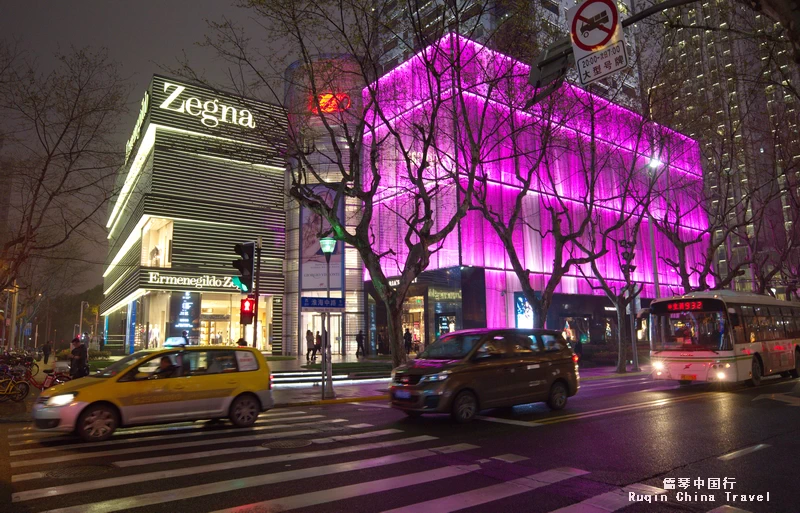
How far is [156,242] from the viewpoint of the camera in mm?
36062

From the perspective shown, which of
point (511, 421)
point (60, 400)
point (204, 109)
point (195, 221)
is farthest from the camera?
point (204, 109)

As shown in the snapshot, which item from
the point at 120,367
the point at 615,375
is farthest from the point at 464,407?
the point at 615,375

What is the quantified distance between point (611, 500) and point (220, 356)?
315 inches

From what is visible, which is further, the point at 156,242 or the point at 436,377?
the point at 156,242

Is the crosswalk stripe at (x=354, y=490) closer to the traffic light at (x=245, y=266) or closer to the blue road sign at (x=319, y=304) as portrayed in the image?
the blue road sign at (x=319, y=304)

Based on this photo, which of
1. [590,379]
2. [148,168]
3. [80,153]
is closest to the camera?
[80,153]

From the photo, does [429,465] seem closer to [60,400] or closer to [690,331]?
[60,400]

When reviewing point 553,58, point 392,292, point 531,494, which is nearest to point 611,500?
point 531,494

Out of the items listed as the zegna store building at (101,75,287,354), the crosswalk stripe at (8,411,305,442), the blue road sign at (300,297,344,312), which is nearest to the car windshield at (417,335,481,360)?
the crosswalk stripe at (8,411,305,442)

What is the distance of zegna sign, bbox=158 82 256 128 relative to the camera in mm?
33969

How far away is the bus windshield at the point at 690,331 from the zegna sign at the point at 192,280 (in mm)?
27463

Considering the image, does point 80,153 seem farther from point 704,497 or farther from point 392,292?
point 704,497

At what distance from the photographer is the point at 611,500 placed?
5270 millimetres

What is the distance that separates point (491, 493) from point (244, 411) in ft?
21.5
